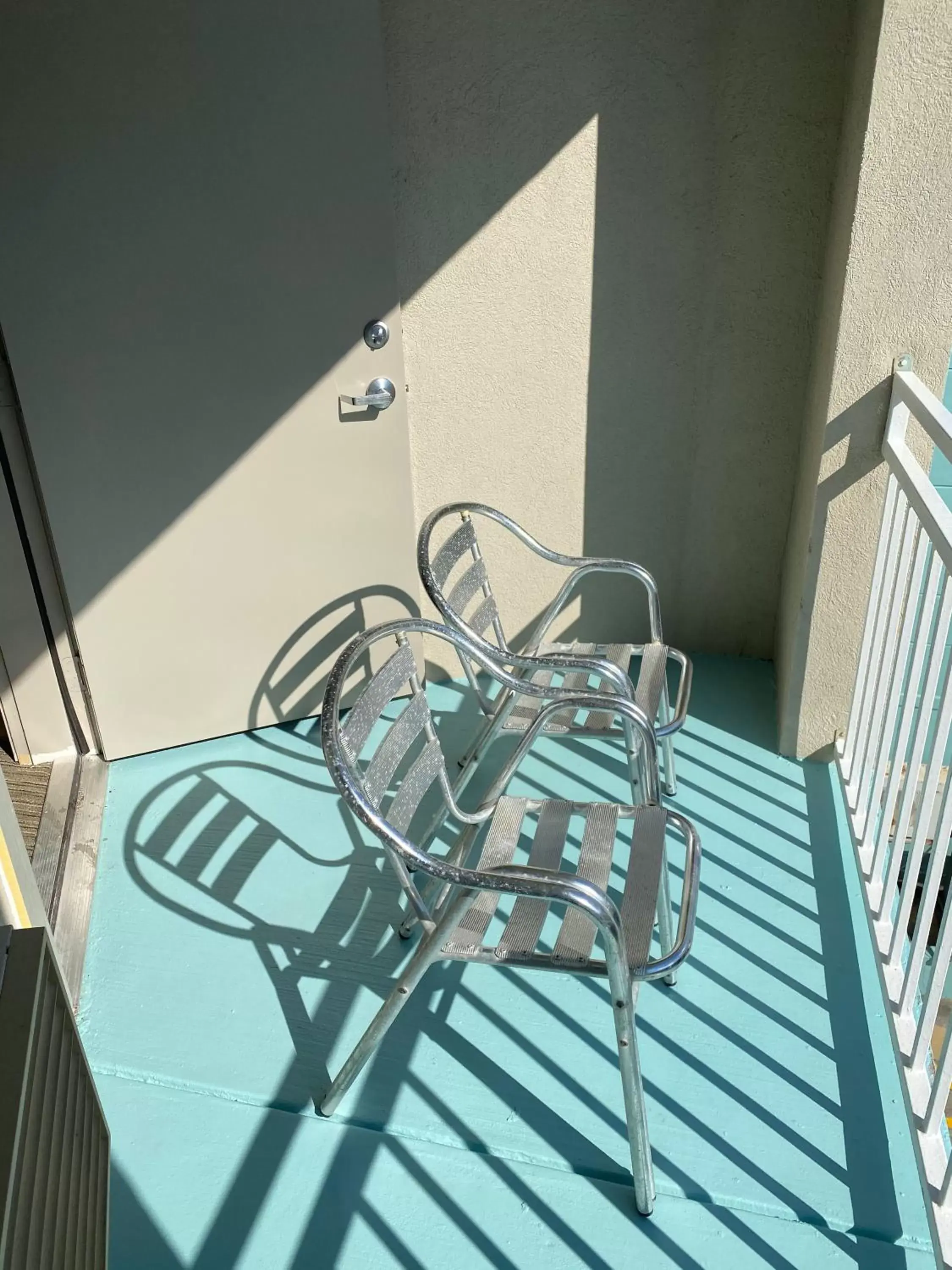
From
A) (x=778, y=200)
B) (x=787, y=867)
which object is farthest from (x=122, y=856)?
(x=778, y=200)

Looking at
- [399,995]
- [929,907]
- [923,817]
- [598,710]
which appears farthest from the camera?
[598,710]

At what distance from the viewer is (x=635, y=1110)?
1.62 meters

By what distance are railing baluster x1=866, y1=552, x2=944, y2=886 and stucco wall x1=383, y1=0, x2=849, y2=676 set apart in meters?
0.91

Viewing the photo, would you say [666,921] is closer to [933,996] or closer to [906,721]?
[933,996]

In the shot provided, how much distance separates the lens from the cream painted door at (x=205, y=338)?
2369 millimetres

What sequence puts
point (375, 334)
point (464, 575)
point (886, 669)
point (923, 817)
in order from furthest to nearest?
point (375, 334)
point (464, 575)
point (886, 669)
point (923, 817)

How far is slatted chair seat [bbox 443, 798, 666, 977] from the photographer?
5.49ft

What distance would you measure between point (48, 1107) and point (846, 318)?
87.5 inches

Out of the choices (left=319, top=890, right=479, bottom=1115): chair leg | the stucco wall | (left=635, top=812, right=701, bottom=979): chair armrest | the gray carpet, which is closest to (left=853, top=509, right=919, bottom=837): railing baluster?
(left=635, top=812, right=701, bottom=979): chair armrest

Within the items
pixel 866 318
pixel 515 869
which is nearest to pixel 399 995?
pixel 515 869

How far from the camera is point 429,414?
10.1ft

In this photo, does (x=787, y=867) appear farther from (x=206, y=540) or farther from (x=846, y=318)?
(x=206, y=540)

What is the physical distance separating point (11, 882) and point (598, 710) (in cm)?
118

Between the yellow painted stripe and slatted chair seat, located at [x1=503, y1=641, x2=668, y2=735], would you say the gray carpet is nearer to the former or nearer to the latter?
the yellow painted stripe
